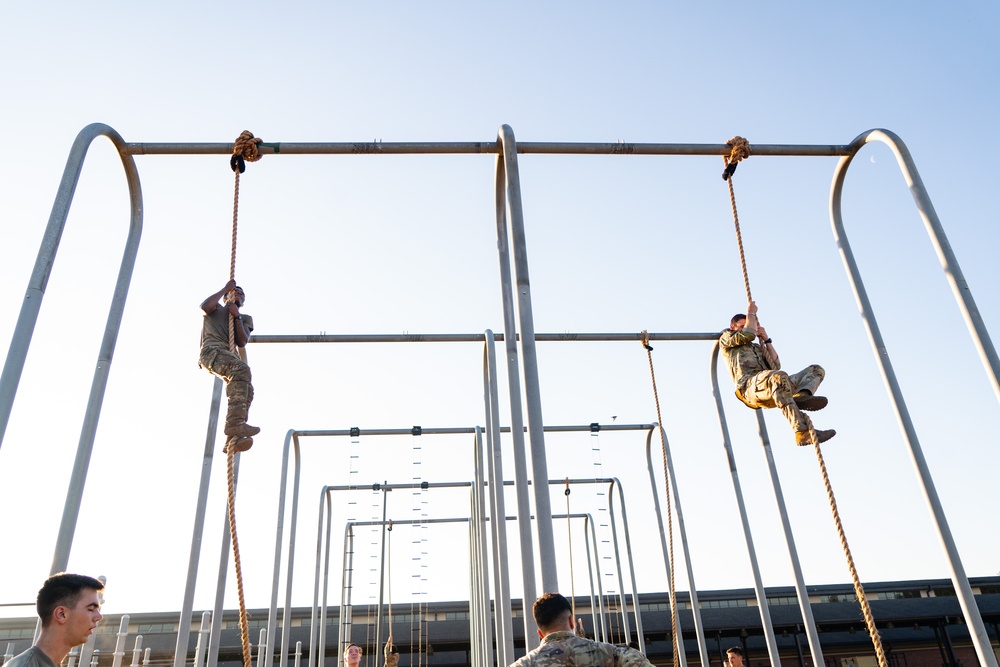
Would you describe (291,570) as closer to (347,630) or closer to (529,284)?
(347,630)

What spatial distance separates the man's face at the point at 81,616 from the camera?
10.9ft

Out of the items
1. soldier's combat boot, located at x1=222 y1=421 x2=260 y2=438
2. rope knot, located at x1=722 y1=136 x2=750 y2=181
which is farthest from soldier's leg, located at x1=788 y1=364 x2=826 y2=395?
soldier's combat boot, located at x1=222 y1=421 x2=260 y2=438

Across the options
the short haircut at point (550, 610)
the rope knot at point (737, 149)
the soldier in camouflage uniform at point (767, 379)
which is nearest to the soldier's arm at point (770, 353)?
the soldier in camouflage uniform at point (767, 379)

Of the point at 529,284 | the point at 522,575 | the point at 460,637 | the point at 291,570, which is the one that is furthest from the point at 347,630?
the point at 529,284

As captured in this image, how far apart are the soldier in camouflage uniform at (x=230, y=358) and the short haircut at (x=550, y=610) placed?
9.97ft

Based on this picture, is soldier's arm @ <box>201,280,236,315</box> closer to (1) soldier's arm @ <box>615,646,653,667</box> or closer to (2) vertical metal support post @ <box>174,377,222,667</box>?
(2) vertical metal support post @ <box>174,377,222,667</box>

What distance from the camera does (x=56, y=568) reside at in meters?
4.71

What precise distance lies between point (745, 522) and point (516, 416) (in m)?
5.03

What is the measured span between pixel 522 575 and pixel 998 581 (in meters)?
28.4

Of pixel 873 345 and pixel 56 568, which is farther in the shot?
pixel 873 345

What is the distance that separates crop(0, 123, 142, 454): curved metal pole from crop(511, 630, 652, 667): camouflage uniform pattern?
3.16 meters

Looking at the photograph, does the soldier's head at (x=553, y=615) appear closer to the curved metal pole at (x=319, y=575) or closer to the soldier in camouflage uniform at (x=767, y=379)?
the soldier in camouflage uniform at (x=767, y=379)

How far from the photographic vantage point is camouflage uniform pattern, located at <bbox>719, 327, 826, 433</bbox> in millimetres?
6500

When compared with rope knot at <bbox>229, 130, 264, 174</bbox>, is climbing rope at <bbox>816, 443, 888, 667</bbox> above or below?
below
